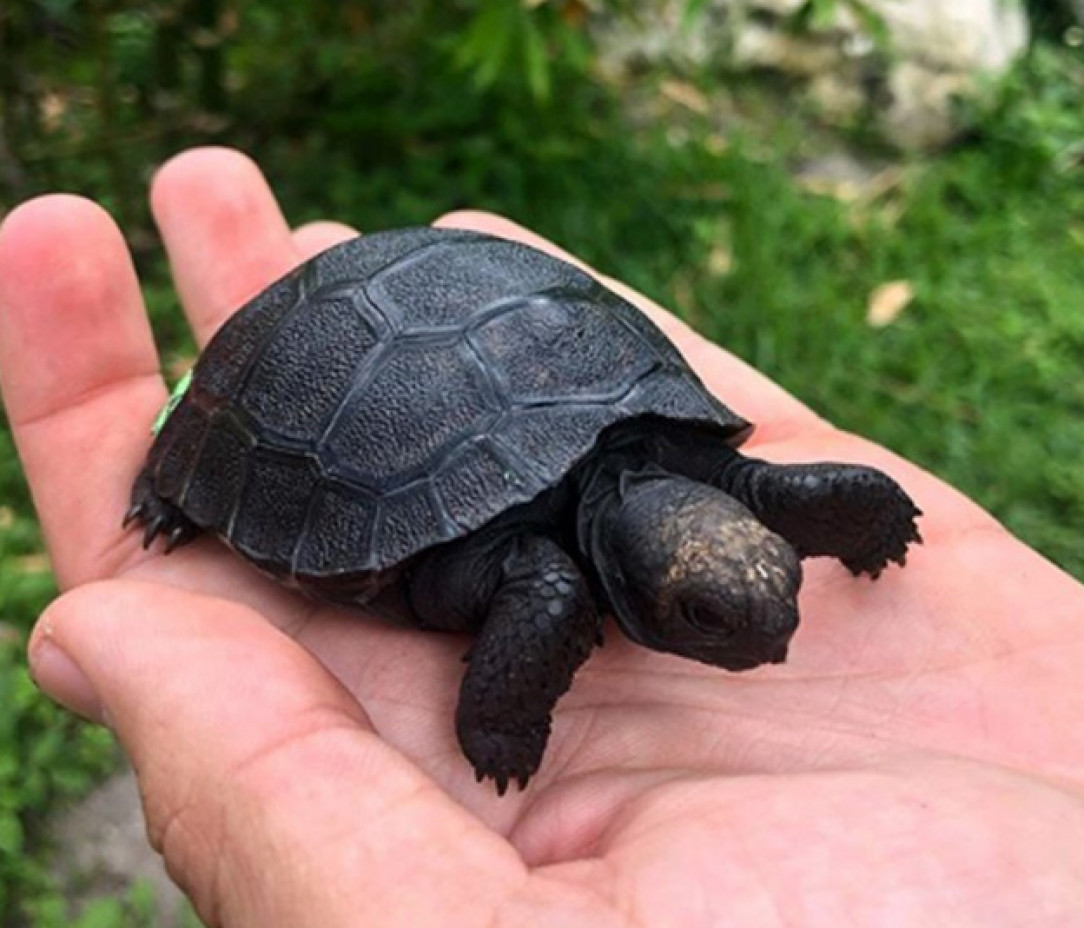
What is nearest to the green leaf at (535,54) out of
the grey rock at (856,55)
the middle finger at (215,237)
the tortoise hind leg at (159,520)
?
the middle finger at (215,237)

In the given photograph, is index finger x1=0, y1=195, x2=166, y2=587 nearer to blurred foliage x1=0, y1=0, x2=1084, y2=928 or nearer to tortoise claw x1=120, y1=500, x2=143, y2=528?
tortoise claw x1=120, y1=500, x2=143, y2=528

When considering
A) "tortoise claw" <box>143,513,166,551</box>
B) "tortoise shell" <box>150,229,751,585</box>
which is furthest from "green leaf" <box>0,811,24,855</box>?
"tortoise shell" <box>150,229,751,585</box>

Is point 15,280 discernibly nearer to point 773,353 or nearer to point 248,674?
point 248,674

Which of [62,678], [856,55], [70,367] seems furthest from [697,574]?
[856,55]

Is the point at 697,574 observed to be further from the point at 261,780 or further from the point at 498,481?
the point at 261,780

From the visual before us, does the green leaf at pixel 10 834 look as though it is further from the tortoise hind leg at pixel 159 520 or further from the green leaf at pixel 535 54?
the green leaf at pixel 535 54
